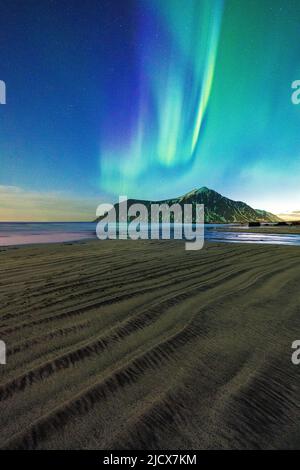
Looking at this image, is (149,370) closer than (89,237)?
Yes

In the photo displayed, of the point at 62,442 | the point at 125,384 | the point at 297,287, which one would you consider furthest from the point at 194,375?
the point at 297,287

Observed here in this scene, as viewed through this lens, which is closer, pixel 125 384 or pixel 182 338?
pixel 125 384

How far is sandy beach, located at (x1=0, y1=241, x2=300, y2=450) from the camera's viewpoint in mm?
1899

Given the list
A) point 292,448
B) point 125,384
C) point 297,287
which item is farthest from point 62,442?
point 297,287

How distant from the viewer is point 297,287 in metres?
6.29

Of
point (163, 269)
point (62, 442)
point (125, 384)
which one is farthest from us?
point (163, 269)

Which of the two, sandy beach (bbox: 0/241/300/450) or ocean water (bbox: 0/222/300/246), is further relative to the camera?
ocean water (bbox: 0/222/300/246)

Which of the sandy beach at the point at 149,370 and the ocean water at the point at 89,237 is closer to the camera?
the sandy beach at the point at 149,370

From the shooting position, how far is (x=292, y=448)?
1.82 m

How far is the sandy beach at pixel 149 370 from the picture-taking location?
1899 mm

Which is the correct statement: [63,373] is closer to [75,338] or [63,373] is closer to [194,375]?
[75,338]

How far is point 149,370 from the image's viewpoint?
2.71 meters

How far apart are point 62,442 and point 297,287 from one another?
6.25 m
